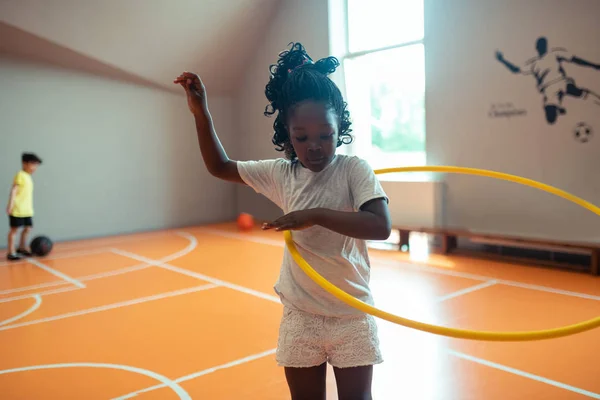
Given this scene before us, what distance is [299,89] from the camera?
177 centimetres

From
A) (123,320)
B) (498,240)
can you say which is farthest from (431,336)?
(498,240)

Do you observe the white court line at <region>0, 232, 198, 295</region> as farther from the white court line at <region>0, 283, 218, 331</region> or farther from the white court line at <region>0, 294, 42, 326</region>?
the white court line at <region>0, 283, 218, 331</region>

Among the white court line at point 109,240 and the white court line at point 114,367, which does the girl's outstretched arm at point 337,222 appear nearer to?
the white court line at point 114,367

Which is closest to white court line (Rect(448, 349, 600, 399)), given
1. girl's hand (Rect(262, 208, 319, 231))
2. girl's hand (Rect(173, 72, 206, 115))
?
girl's hand (Rect(262, 208, 319, 231))

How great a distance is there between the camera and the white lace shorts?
1739mm

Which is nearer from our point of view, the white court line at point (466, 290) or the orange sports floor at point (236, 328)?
the orange sports floor at point (236, 328)

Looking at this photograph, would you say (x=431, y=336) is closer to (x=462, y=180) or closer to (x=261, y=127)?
(x=462, y=180)

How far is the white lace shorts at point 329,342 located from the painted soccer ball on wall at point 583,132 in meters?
4.81

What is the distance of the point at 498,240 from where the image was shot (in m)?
6.17

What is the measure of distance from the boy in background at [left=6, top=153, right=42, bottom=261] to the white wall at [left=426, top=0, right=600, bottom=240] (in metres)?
4.95

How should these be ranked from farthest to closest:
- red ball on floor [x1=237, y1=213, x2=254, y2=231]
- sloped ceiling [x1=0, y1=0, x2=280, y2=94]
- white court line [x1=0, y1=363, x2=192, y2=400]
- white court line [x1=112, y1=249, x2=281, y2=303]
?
1. red ball on floor [x1=237, y1=213, x2=254, y2=231]
2. sloped ceiling [x1=0, y1=0, x2=280, y2=94]
3. white court line [x1=112, y1=249, x2=281, y2=303]
4. white court line [x1=0, y1=363, x2=192, y2=400]

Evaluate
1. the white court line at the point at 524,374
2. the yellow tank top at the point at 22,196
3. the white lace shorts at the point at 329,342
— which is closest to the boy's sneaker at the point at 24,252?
the yellow tank top at the point at 22,196

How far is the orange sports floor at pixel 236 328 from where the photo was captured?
3.08 metres

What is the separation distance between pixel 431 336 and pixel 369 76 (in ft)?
17.5
